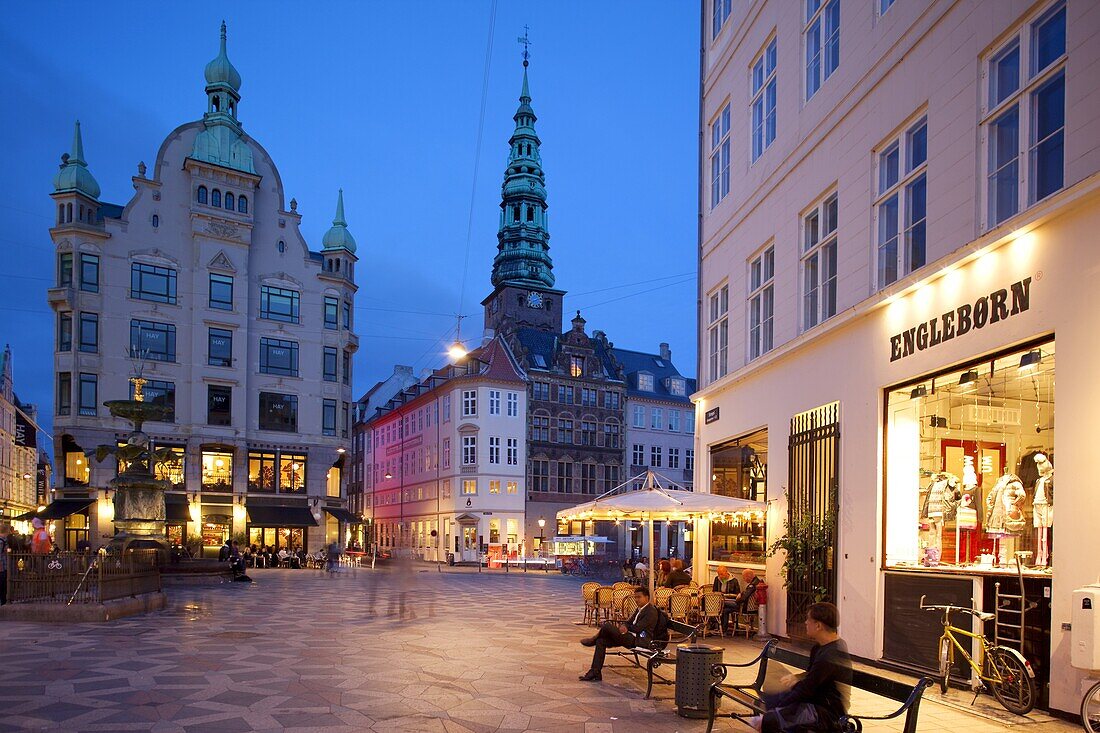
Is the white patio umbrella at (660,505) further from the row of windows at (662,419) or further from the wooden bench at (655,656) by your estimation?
the row of windows at (662,419)

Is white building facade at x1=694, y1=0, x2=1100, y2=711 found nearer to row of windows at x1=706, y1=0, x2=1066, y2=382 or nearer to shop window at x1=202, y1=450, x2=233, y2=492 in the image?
row of windows at x1=706, y1=0, x2=1066, y2=382

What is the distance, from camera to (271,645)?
1520cm

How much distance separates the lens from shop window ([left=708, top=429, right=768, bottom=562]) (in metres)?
19.1

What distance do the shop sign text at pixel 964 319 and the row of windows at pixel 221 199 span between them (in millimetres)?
45008

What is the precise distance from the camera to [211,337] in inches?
1975

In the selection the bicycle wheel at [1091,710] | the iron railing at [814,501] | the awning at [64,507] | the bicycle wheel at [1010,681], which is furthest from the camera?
the awning at [64,507]

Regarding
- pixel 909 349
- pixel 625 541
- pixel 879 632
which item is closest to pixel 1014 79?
pixel 909 349

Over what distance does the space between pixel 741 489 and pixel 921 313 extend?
8.93 meters

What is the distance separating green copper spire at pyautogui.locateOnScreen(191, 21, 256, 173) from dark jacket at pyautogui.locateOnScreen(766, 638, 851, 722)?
49.8 metres

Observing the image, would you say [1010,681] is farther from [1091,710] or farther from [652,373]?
[652,373]

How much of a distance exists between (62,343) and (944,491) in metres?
45.8

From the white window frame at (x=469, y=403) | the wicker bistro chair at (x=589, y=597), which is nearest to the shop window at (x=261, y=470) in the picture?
the white window frame at (x=469, y=403)

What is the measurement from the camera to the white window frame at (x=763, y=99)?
19.3 m

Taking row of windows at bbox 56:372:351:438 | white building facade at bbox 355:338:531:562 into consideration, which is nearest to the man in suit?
row of windows at bbox 56:372:351:438
